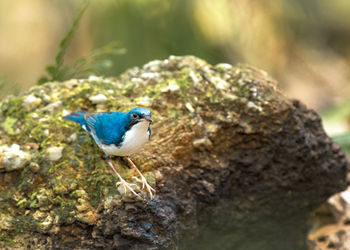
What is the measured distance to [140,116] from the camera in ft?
10.5

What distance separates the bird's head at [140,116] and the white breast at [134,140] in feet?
0.10

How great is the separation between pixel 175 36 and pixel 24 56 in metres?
4.44

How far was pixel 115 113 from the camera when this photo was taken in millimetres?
3428

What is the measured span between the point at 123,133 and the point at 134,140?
0.50 feet

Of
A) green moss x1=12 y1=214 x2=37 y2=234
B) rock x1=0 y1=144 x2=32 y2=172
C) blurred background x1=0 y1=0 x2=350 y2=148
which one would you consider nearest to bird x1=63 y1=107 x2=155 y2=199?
rock x1=0 y1=144 x2=32 y2=172

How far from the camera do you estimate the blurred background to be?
7531mm

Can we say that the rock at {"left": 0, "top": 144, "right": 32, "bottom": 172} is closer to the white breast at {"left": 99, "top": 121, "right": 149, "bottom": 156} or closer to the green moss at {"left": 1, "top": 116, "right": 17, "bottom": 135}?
the green moss at {"left": 1, "top": 116, "right": 17, "bottom": 135}

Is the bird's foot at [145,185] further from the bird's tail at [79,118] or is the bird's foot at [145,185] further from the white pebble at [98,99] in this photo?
the white pebble at [98,99]

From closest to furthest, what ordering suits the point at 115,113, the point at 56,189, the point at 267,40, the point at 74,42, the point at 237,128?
the point at 56,189
the point at 115,113
the point at 237,128
the point at 267,40
the point at 74,42

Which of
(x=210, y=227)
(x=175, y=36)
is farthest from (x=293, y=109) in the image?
(x=175, y=36)

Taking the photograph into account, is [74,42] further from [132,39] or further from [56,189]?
[56,189]

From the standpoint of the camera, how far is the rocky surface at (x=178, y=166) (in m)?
3.11

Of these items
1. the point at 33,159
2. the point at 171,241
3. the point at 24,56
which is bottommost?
the point at 171,241

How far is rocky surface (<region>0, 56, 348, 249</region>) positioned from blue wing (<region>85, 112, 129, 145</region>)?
7.6 inches
